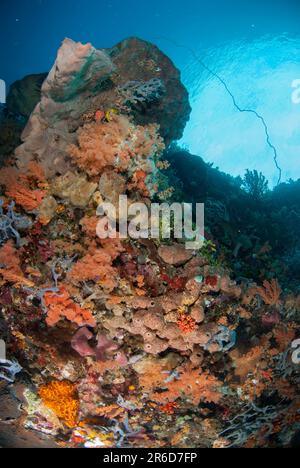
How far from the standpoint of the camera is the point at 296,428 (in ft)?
21.4

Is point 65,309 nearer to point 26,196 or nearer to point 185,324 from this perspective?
point 185,324

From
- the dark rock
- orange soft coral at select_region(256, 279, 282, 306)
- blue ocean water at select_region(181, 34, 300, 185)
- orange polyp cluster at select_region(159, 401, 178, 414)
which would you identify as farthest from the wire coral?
blue ocean water at select_region(181, 34, 300, 185)

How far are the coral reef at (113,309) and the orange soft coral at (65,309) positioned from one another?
0.02 meters

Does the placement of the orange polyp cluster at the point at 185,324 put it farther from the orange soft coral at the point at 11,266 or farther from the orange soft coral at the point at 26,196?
the orange soft coral at the point at 26,196

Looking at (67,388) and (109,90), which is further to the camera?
(109,90)

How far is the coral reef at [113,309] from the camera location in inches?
183

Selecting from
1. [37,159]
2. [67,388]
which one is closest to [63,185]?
[37,159]

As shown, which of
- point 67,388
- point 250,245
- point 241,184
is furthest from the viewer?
point 241,184

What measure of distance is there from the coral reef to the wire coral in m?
0.02

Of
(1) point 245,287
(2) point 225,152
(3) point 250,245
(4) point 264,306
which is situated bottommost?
(4) point 264,306

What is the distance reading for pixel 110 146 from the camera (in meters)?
4.63

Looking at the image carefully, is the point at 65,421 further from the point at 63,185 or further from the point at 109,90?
the point at 109,90

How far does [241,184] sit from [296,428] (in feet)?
34.0

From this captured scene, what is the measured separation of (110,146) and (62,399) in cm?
465
